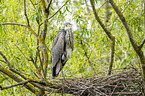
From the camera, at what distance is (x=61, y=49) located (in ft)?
12.5

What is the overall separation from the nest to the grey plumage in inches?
36.2

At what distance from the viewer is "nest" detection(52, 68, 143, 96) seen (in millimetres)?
2591

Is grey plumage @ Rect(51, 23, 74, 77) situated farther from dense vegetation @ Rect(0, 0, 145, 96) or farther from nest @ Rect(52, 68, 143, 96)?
nest @ Rect(52, 68, 143, 96)

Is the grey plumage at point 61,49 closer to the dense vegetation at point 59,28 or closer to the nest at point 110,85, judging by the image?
the dense vegetation at point 59,28

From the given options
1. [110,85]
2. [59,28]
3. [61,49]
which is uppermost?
[59,28]

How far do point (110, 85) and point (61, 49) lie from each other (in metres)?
1.51

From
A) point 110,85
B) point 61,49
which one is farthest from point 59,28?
point 110,85

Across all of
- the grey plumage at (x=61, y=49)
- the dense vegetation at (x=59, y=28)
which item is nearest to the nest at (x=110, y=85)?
the dense vegetation at (x=59, y=28)

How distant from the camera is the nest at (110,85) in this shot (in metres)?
2.59

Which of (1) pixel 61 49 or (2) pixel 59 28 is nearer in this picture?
(2) pixel 59 28

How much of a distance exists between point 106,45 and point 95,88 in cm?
86

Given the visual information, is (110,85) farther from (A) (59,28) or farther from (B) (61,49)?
→ (B) (61,49)

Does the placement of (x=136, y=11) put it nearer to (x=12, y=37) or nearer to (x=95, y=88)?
(x=95, y=88)

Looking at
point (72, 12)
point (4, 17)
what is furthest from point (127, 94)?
point (4, 17)
